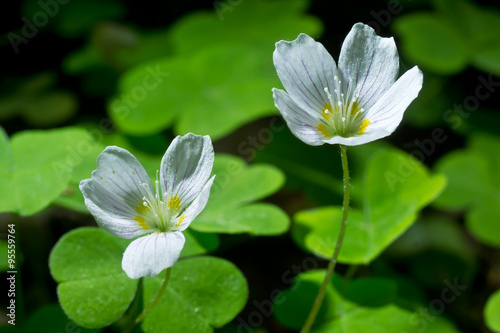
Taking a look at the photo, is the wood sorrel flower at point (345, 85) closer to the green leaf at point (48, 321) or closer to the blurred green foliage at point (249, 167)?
the blurred green foliage at point (249, 167)

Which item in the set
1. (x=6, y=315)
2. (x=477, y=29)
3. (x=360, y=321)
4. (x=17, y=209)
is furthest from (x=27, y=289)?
(x=477, y=29)

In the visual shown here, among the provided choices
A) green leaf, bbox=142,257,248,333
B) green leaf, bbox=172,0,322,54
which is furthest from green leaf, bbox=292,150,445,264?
green leaf, bbox=172,0,322,54

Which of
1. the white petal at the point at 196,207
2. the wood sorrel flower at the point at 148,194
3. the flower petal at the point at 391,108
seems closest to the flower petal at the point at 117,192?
the wood sorrel flower at the point at 148,194

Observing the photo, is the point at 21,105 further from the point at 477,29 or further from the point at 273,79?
the point at 477,29

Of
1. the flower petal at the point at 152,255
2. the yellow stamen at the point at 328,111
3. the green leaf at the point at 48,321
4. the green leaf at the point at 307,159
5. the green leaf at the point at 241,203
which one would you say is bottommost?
the green leaf at the point at 307,159

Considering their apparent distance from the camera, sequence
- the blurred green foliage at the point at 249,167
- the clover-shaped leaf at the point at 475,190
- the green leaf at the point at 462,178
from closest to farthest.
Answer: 1. the blurred green foliage at the point at 249,167
2. the clover-shaped leaf at the point at 475,190
3. the green leaf at the point at 462,178

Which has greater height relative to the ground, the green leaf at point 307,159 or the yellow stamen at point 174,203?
the yellow stamen at point 174,203
